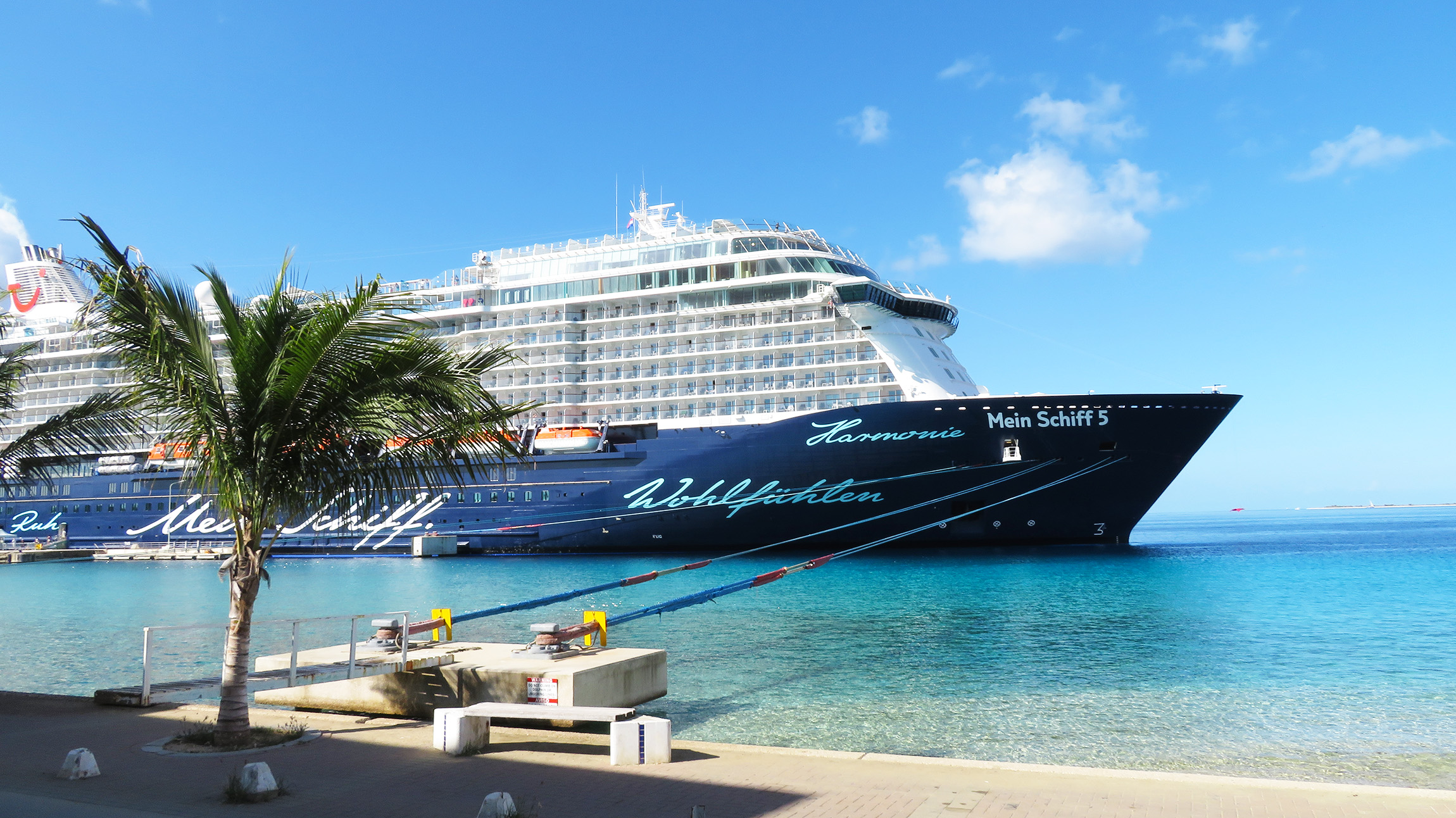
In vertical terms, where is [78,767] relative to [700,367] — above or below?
below

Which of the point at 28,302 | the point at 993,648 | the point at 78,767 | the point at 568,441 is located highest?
the point at 28,302

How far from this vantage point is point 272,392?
21.5 feet

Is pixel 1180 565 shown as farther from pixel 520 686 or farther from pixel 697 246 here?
pixel 520 686

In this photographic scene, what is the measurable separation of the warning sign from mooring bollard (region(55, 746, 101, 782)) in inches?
116

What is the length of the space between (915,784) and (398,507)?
33048mm

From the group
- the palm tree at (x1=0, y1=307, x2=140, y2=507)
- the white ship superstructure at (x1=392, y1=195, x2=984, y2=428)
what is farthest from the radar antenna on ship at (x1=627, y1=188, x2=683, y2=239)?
the palm tree at (x1=0, y1=307, x2=140, y2=507)

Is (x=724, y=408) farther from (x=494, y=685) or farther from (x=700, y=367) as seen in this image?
(x=494, y=685)

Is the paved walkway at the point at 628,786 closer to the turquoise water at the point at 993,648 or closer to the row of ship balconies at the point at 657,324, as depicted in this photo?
the turquoise water at the point at 993,648

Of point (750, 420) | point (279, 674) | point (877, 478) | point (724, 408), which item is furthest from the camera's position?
point (724, 408)

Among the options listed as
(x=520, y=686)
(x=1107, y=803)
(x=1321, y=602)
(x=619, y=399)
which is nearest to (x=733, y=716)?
(x=520, y=686)

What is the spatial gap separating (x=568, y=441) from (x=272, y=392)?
2421 centimetres

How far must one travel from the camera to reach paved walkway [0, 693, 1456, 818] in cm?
505

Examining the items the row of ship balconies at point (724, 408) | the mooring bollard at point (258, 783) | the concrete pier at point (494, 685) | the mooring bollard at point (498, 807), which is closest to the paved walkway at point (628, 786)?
the mooring bollard at point (258, 783)

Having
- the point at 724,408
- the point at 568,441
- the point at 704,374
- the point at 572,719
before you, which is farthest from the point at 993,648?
the point at 568,441
